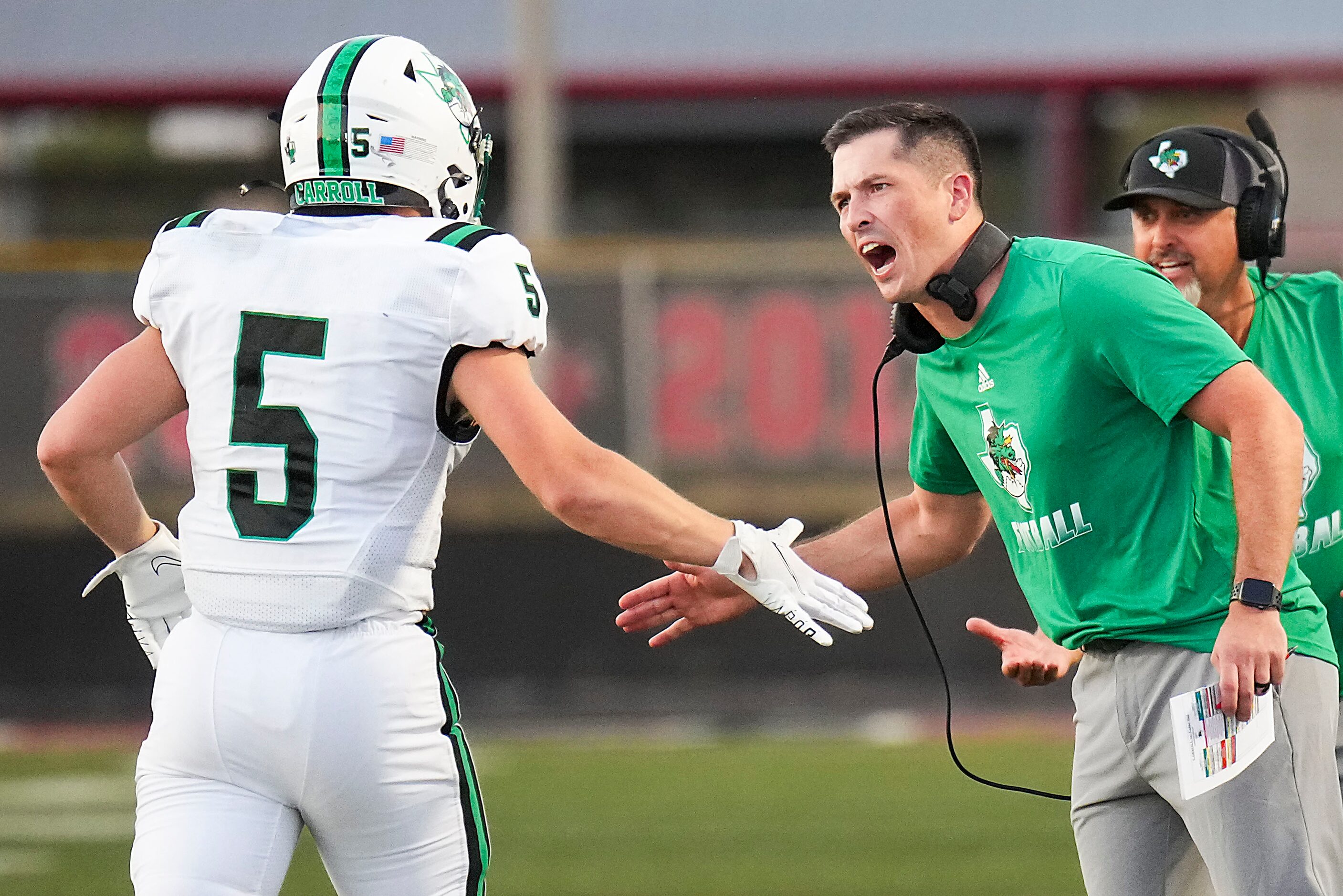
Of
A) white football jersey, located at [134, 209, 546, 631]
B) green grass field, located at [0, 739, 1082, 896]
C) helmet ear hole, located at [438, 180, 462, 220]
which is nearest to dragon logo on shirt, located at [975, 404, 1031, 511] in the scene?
white football jersey, located at [134, 209, 546, 631]

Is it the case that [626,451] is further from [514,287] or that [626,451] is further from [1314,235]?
[514,287]

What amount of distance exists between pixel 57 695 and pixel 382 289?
9.66 metres

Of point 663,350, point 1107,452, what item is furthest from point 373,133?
point 663,350

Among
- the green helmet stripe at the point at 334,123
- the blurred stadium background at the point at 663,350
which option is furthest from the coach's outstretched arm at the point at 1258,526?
the blurred stadium background at the point at 663,350

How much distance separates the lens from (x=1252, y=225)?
11.9 ft

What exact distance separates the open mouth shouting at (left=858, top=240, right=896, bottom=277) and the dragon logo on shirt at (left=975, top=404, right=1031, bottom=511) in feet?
1.01

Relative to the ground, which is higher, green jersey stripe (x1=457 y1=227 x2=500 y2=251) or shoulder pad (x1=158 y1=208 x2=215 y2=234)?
shoulder pad (x1=158 y1=208 x2=215 y2=234)

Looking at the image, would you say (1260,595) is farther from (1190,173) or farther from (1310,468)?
(1190,173)

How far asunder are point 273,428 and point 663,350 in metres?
8.79

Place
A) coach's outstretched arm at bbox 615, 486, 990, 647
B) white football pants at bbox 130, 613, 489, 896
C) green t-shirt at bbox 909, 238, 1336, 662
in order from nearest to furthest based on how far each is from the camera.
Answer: white football pants at bbox 130, 613, 489, 896, green t-shirt at bbox 909, 238, 1336, 662, coach's outstretched arm at bbox 615, 486, 990, 647

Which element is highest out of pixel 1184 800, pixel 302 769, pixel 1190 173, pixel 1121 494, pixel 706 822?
pixel 1190 173

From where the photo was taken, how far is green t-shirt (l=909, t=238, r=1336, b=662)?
3.05 meters

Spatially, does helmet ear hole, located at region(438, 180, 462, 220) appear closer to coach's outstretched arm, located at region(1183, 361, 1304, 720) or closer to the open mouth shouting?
the open mouth shouting

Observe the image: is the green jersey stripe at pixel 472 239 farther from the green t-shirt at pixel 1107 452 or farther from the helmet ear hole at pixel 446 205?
the green t-shirt at pixel 1107 452
